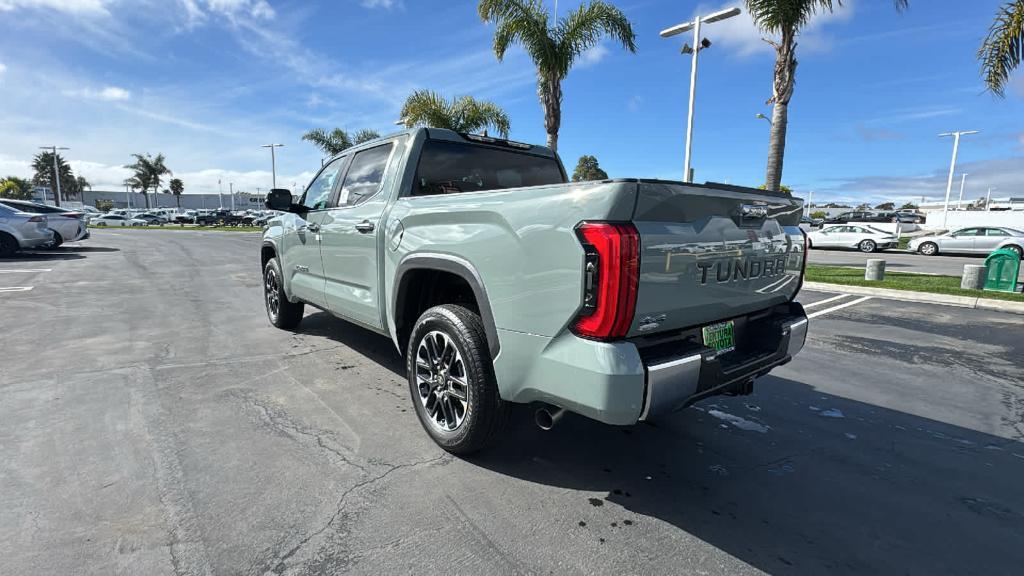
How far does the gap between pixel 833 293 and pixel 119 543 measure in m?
11.2

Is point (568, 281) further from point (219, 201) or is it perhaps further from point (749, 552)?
point (219, 201)

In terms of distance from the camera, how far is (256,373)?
14.3ft

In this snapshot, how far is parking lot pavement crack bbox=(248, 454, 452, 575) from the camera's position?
2030 mm

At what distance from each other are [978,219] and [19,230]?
170 feet

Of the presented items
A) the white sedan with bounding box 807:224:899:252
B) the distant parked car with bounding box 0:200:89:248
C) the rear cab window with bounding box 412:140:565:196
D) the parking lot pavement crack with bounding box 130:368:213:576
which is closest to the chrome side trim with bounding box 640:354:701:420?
the parking lot pavement crack with bounding box 130:368:213:576

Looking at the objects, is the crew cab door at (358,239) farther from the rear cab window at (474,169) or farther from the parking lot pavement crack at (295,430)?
the parking lot pavement crack at (295,430)

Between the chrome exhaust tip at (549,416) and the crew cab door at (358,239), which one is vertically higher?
the crew cab door at (358,239)

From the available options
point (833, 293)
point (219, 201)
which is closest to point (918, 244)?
point (833, 293)

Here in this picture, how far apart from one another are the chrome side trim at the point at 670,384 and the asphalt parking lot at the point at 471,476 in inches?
24.9

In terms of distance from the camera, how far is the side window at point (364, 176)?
3939 mm

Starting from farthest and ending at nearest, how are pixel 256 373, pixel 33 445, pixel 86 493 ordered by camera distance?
pixel 256 373, pixel 33 445, pixel 86 493

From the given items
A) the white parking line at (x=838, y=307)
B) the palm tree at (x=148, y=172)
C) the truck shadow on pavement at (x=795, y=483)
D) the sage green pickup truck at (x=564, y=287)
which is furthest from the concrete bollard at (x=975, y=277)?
the palm tree at (x=148, y=172)

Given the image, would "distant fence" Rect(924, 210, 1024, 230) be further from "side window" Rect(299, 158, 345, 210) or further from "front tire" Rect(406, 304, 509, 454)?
"front tire" Rect(406, 304, 509, 454)

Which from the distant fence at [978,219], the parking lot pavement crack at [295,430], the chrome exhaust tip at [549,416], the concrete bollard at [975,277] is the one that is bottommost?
the parking lot pavement crack at [295,430]
